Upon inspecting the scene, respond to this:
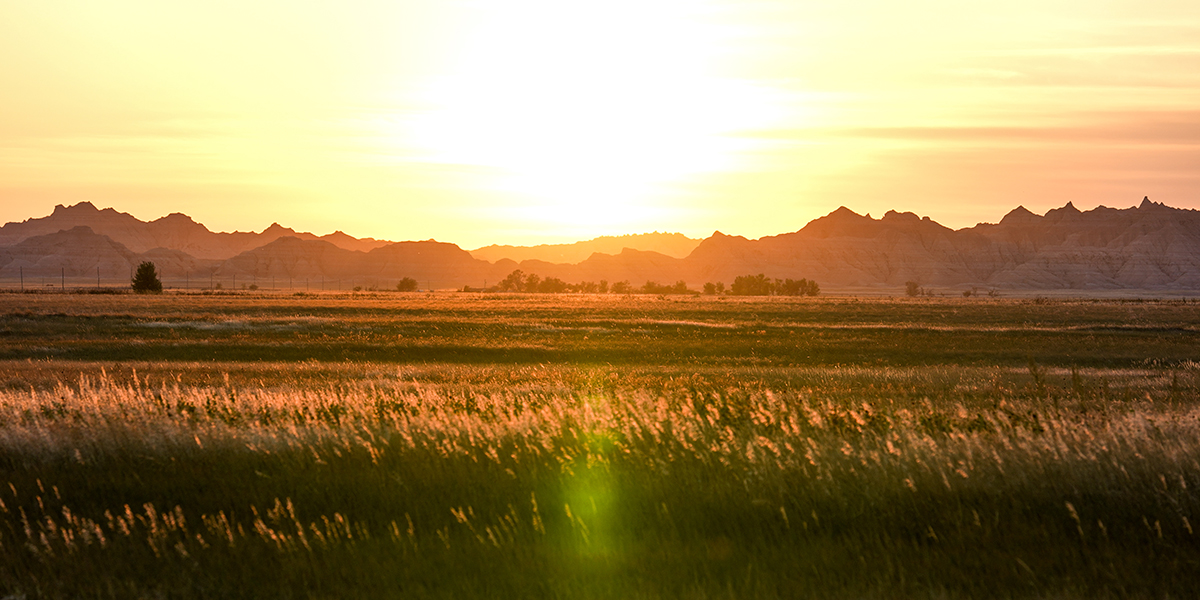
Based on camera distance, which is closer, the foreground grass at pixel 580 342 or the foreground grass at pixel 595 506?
the foreground grass at pixel 595 506

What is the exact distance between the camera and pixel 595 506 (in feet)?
27.6

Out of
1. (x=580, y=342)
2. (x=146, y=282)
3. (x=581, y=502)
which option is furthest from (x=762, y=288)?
(x=581, y=502)

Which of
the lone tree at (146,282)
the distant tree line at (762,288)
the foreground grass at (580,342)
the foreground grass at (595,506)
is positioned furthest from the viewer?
the distant tree line at (762,288)

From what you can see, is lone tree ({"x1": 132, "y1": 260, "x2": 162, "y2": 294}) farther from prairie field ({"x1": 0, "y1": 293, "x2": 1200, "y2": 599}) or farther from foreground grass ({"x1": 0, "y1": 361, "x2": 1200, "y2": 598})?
foreground grass ({"x1": 0, "y1": 361, "x2": 1200, "y2": 598})

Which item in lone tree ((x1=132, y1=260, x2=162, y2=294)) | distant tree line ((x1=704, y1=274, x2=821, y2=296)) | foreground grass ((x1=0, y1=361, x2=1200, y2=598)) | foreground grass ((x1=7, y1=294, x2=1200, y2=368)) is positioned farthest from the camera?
distant tree line ((x1=704, y1=274, x2=821, y2=296))

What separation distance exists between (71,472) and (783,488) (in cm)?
774

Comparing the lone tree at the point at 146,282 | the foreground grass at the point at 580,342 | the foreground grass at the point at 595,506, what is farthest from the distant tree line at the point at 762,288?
the foreground grass at the point at 595,506

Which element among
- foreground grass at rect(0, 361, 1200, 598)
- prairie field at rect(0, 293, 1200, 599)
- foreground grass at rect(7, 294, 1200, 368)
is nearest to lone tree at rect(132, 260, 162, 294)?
foreground grass at rect(7, 294, 1200, 368)

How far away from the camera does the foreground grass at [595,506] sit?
22.9 feet

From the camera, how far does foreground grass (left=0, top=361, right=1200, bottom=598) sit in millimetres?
6988

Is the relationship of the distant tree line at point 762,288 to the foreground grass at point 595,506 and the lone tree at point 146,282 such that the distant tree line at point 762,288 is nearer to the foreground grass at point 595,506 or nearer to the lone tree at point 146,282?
the lone tree at point 146,282

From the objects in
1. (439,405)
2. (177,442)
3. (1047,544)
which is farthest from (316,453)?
(1047,544)

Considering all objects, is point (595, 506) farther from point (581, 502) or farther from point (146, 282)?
point (146, 282)

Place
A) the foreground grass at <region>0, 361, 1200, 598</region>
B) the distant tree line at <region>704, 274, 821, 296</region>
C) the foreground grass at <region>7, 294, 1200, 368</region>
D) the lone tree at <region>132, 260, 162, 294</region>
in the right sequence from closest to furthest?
the foreground grass at <region>0, 361, 1200, 598</region> → the foreground grass at <region>7, 294, 1200, 368</region> → the lone tree at <region>132, 260, 162, 294</region> → the distant tree line at <region>704, 274, 821, 296</region>
